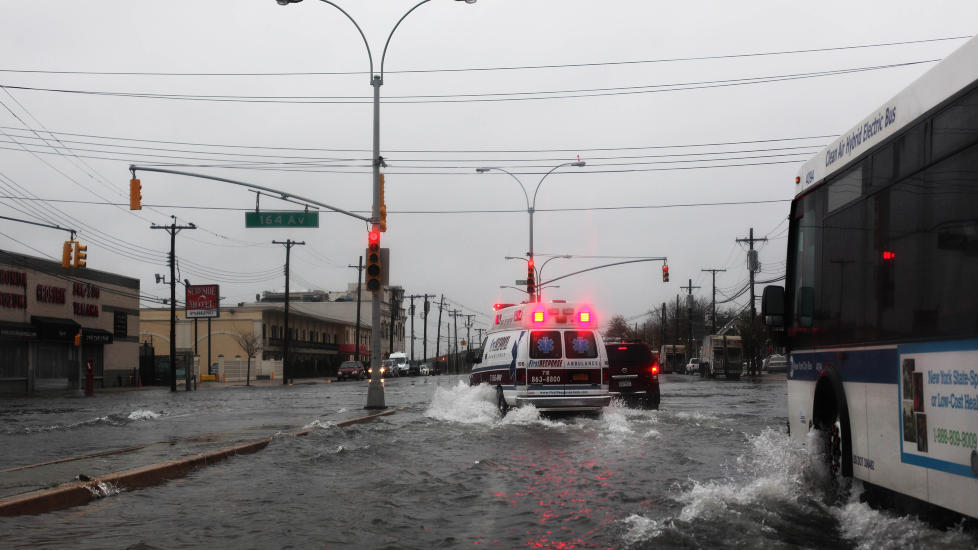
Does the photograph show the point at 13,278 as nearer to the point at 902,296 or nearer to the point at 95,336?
the point at 95,336

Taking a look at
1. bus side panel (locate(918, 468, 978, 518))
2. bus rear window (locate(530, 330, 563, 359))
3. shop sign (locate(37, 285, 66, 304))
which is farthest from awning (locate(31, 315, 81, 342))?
bus side panel (locate(918, 468, 978, 518))

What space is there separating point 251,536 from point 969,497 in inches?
195

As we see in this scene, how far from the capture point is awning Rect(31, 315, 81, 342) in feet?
148

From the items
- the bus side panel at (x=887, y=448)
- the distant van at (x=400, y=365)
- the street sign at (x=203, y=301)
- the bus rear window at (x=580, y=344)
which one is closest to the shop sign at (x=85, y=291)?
the street sign at (x=203, y=301)

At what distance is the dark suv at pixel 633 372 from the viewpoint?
75.9 ft

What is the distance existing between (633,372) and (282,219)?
10.8 metres

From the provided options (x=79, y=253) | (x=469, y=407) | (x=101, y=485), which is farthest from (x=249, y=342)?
(x=101, y=485)

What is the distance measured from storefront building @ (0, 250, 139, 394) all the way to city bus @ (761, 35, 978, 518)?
38877 mm

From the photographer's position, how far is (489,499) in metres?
8.97

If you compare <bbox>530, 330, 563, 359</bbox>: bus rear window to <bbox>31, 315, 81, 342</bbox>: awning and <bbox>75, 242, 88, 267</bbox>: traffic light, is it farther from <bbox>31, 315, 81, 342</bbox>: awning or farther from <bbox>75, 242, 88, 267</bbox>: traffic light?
<bbox>31, 315, 81, 342</bbox>: awning

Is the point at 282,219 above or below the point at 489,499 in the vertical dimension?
above

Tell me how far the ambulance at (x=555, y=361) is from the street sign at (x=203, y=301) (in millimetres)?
43345

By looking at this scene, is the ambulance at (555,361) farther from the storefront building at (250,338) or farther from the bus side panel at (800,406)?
the storefront building at (250,338)

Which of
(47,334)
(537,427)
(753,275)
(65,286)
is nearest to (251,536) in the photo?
(537,427)
